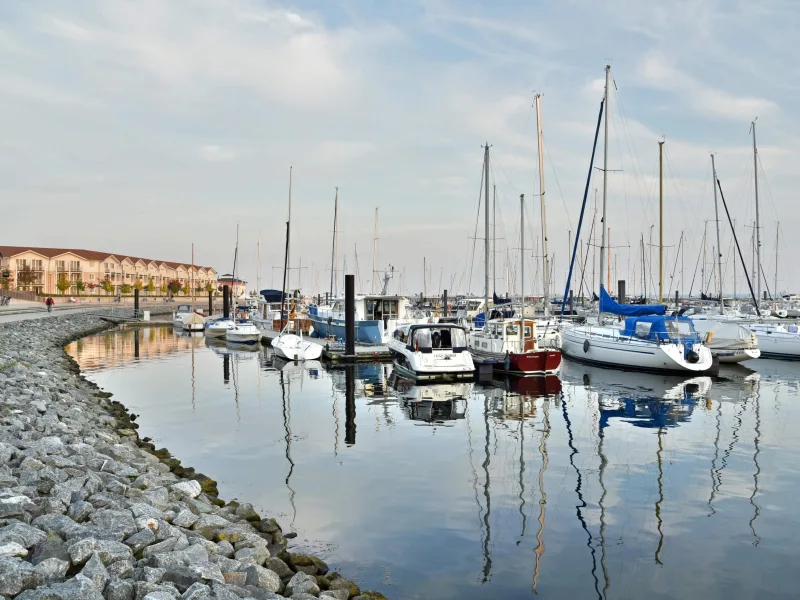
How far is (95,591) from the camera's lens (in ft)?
19.7

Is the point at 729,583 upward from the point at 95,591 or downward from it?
downward

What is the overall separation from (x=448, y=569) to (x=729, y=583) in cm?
362

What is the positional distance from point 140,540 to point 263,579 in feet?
5.32

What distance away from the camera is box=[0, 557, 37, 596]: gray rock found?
234 inches

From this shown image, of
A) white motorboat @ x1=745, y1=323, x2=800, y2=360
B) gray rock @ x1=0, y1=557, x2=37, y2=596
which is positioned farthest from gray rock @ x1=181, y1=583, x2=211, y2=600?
white motorboat @ x1=745, y1=323, x2=800, y2=360

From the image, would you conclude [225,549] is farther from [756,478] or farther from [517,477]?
[756,478]

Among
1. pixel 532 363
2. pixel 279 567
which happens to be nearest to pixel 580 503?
pixel 279 567

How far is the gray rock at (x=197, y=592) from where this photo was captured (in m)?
6.21

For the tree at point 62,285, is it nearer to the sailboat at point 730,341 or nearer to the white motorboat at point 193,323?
the white motorboat at point 193,323

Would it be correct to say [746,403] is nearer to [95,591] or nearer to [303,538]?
[303,538]

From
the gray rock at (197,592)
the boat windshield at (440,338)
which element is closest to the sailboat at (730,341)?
the boat windshield at (440,338)

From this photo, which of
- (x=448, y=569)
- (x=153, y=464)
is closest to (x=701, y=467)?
(x=448, y=569)

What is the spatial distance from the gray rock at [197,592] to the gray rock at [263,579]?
0.81 metres

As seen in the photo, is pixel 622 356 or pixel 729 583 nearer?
pixel 729 583
